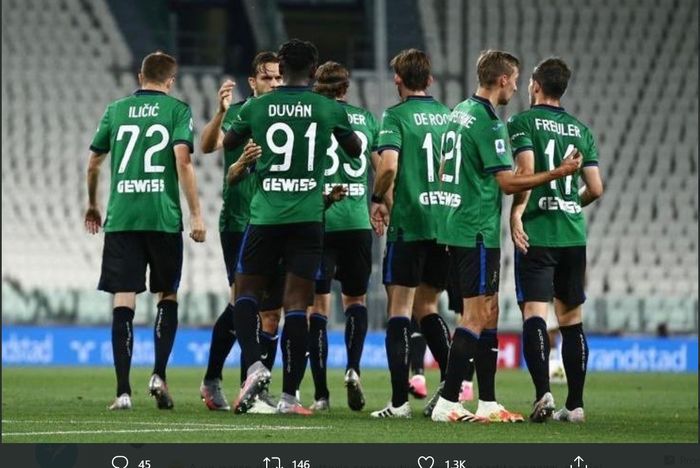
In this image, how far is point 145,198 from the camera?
31.6 feet

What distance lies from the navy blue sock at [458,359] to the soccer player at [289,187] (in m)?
0.87

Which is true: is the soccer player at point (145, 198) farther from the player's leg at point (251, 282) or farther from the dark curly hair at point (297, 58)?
the dark curly hair at point (297, 58)

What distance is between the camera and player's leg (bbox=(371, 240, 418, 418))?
29.7 ft

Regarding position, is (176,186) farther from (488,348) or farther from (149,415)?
(488,348)

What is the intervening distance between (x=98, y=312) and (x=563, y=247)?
14.4 meters

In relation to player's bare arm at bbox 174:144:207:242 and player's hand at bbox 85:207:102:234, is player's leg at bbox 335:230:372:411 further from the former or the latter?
player's hand at bbox 85:207:102:234

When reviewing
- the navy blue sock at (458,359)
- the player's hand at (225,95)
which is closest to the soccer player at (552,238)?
the navy blue sock at (458,359)

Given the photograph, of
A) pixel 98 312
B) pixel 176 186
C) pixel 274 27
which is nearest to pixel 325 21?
pixel 274 27

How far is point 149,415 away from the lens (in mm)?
9016

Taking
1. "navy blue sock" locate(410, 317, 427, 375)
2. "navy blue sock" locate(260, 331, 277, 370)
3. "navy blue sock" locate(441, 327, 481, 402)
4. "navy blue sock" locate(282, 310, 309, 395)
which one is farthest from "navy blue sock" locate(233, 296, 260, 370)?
"navy blue sock" locate(410, 317, 427, 375)

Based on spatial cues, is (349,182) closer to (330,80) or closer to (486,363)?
(330,80)

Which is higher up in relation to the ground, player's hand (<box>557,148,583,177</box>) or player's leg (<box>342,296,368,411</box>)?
player's hand (<box>557,148,583,177</box>)

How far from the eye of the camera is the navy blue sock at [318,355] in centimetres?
982
